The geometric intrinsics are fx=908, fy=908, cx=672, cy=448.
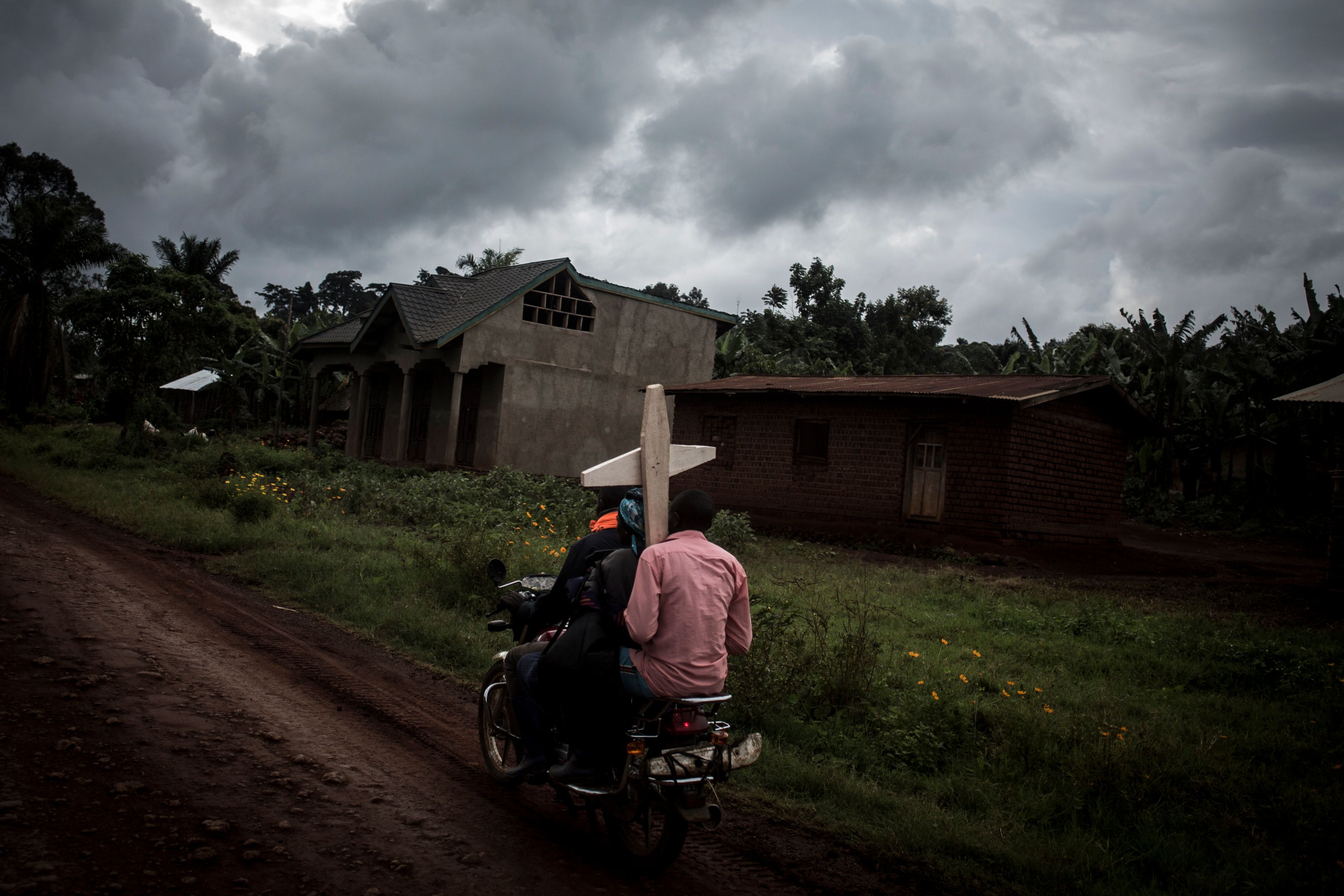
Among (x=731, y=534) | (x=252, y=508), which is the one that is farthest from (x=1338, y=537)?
(x=252, y=508)

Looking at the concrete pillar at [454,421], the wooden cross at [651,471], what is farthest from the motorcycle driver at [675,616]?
the concrete pillar at [454,421]

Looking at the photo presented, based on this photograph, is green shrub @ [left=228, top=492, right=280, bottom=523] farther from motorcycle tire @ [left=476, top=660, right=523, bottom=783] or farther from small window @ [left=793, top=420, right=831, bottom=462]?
small window @ [left=793, top=420, right=831, bottom=462]

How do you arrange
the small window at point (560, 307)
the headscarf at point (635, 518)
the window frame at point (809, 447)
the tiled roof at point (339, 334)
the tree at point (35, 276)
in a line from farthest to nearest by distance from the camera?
the tree at point (35, 276) → the tiled roof at point (339, 334) → the small window at point (560, 307) → the window frame at point (809, 447) → the headscarf at point (635, 518)

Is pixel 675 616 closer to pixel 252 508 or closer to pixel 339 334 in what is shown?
pixel 252 508

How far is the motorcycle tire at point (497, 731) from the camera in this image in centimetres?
452

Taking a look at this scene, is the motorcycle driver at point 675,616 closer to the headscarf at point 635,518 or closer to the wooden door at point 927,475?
the headscarf at point 635,518

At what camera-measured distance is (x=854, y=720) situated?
6035 millimetres

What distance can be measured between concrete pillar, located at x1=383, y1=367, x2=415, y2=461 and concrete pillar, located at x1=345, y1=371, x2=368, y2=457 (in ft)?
8.96

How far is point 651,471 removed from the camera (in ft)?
13.0

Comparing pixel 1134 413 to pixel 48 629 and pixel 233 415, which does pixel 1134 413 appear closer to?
pixel 48 629

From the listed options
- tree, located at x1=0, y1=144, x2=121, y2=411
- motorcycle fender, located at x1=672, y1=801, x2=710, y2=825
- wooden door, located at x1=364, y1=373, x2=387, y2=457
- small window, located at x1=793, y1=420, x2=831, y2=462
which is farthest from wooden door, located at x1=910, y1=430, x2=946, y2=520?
tree, located at x1=0, y1=144, x2=121, y2=411

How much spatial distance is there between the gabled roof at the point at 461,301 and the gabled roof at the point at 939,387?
15.8 feet

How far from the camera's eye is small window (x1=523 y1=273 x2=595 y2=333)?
2381 cm

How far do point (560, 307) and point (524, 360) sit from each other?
1.88 m
